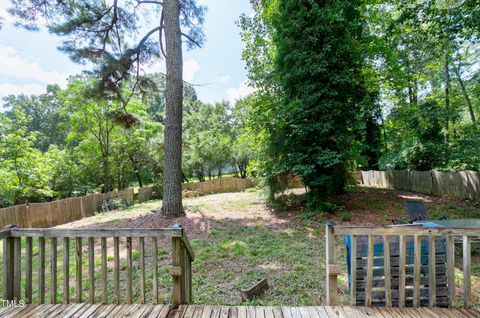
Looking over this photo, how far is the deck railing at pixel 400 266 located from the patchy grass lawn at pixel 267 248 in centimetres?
74

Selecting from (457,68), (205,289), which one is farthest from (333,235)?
(457,68)

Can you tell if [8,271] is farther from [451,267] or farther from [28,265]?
[451,267]

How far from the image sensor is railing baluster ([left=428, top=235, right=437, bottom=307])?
7.29ft

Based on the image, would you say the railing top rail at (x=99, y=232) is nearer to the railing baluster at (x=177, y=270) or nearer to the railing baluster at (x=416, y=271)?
the railing baluster at (x=177, y=270)

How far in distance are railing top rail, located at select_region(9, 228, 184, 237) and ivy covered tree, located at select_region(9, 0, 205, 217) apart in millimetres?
4600

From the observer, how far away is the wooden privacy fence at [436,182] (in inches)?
335

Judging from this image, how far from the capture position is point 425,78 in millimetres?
13180

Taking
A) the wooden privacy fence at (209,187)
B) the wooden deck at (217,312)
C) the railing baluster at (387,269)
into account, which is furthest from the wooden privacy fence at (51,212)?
the railing baluster at (387,269)

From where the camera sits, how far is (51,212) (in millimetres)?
8914

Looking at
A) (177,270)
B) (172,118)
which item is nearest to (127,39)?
(172,118)

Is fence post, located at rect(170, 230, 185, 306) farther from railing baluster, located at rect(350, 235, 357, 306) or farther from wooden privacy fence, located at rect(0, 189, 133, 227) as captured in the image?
wooden privacy fence, located at rect(0, 189, 133, 227)

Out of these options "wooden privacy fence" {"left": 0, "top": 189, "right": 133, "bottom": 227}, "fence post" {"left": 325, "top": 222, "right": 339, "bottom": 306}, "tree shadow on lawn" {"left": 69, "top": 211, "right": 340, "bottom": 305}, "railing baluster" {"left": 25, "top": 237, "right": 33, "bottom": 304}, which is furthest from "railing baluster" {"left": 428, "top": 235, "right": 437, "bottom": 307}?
"wooden privacy fence" {"left": 0, "top": 189, "right": 133, "bottom": 227}

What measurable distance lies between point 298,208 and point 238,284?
522 cm

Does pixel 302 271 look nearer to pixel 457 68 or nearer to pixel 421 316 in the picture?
pixel 421 316
